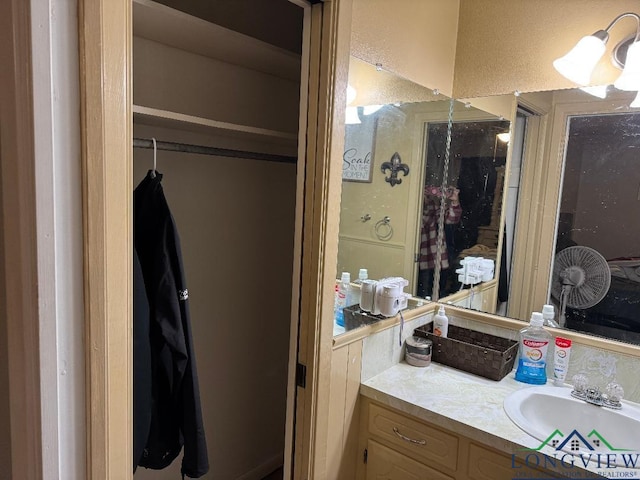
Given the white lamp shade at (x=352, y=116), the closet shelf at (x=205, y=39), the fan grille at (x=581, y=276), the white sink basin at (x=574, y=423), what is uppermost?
the closet shelf at (x=205, y=39)

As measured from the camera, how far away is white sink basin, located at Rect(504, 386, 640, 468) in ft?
4.40

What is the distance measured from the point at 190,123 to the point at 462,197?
1288 millimetres

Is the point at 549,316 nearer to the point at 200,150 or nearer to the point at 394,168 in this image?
the point at 394,168

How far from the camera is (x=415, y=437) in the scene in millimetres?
1540

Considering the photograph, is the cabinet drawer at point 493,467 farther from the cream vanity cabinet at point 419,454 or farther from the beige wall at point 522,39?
the beige wall at point 522,39

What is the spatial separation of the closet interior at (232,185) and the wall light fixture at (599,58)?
1004 millimetres

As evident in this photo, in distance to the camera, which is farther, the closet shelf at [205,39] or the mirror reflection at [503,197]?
the mirror reflection at [503,197]

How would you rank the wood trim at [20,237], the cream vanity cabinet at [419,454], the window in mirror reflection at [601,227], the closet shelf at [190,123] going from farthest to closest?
the window in mirror reflection at [601,227] → the cream vanity cabinet at [419,454] → the closet shelf at [190,123] → the wood trim at [20,237]

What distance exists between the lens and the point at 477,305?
201 cm

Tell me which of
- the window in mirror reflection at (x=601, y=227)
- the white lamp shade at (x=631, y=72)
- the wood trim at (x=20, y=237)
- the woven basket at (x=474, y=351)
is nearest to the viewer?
the wood trim at (x=20, y=237)

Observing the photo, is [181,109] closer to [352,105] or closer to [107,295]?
[352,105]

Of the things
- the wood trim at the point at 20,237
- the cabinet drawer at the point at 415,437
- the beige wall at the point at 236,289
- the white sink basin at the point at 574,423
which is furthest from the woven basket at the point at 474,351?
the wood trim at the point at 20,237

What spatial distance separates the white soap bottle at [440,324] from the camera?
1.93 metres

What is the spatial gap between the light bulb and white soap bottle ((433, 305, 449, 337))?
3.49 feet
